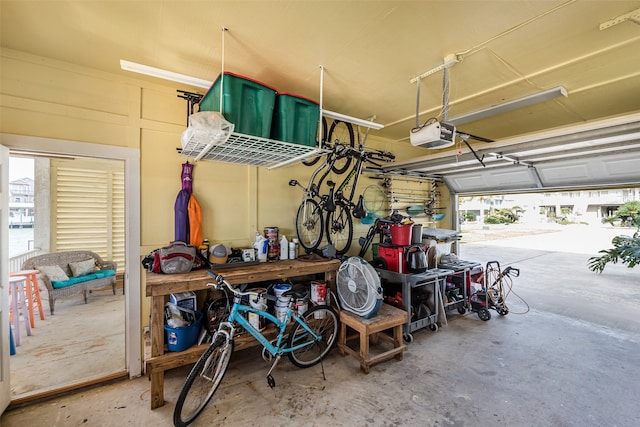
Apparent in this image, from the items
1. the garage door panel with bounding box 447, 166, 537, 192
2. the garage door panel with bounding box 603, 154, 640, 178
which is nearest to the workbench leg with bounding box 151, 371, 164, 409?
the garage door panel with bounding box 447, 166, 537, 192

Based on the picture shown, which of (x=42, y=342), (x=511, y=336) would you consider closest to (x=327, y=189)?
(x=511, y=336)

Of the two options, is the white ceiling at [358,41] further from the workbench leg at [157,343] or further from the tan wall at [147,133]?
the workbench leg at [157,343]

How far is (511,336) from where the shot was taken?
3.43 m

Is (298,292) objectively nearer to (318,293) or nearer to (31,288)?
(318,293)

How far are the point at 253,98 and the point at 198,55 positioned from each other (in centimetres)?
76

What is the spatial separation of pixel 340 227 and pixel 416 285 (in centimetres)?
136

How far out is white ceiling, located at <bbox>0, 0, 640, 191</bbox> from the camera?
174cm

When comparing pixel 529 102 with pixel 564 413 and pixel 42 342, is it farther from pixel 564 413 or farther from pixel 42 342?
pixel 42 342

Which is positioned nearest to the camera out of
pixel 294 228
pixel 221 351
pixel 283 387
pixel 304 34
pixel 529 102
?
pixel 304 34

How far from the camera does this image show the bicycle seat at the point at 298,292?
9.36 ft

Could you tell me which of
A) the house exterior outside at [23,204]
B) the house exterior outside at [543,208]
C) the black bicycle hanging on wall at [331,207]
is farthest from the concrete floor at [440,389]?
the house exterior outside at [543,208]

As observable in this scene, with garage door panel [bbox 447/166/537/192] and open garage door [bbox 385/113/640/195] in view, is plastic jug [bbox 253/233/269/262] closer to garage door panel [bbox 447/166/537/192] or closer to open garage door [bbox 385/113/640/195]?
open garage door [bbox 385/113/640/195]

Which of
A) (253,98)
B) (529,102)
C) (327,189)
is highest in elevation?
(529,102)

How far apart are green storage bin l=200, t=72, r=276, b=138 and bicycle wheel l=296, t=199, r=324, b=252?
1715 mm
